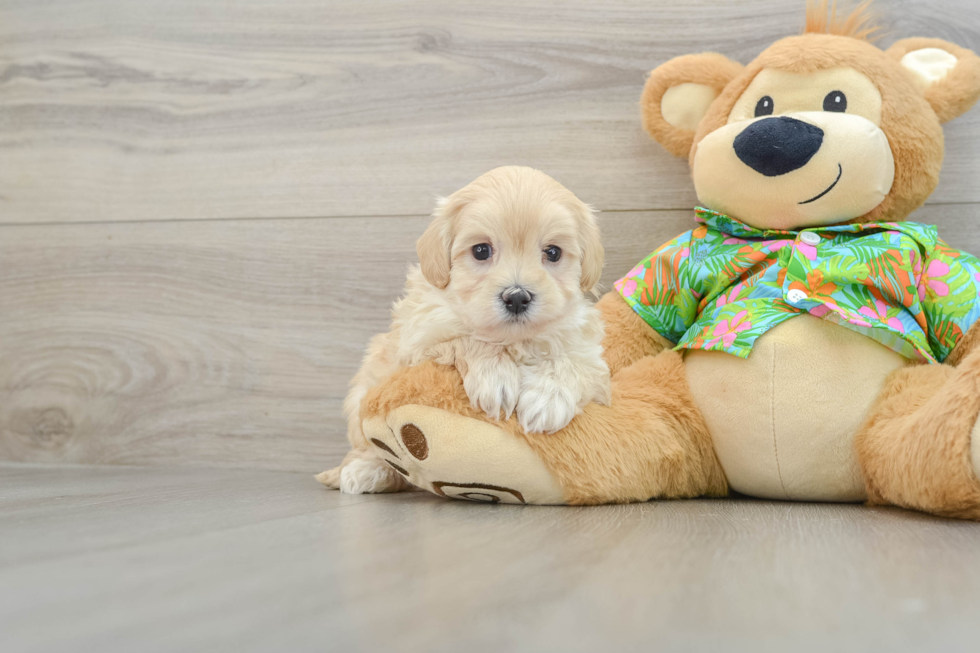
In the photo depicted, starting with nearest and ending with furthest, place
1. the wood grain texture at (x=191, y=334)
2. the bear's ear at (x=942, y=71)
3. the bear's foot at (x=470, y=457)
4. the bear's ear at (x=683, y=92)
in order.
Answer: the bear's foot at (x=470, y=457) → the bear's ear at (x=942, y=71) → the bear's ear at (x=683, y=92) → the wood grain texture at (x=191, y=334)

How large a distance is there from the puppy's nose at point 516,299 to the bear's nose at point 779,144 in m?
0.42

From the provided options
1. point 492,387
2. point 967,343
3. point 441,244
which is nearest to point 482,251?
point 441,244

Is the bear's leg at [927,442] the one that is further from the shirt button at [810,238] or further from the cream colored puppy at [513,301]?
the cream colored puppy at [513,301]

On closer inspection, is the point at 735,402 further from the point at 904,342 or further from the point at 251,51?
the point at 251,51

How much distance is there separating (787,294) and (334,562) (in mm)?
732

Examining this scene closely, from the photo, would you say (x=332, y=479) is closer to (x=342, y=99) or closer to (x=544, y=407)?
(x=544, y=407)

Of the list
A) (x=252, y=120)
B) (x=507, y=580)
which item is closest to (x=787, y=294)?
(x=507, y=580)

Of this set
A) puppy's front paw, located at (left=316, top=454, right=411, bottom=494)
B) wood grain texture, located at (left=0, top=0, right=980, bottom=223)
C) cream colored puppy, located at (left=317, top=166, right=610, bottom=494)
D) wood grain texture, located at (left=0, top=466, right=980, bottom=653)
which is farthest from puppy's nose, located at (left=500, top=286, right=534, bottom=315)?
wood grain texture, located at (left=0, top=0, right=980, bottom=223)

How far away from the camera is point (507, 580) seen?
1.75 feet

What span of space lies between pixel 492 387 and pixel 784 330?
0.42m

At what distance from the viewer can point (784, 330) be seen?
1.01 m

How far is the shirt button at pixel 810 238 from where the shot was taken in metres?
1.06

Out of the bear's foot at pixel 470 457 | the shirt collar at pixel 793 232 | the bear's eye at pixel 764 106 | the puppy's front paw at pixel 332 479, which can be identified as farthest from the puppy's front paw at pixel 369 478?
the bear's eye at pixel 764 106

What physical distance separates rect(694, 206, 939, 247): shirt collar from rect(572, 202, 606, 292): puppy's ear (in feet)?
0.89
